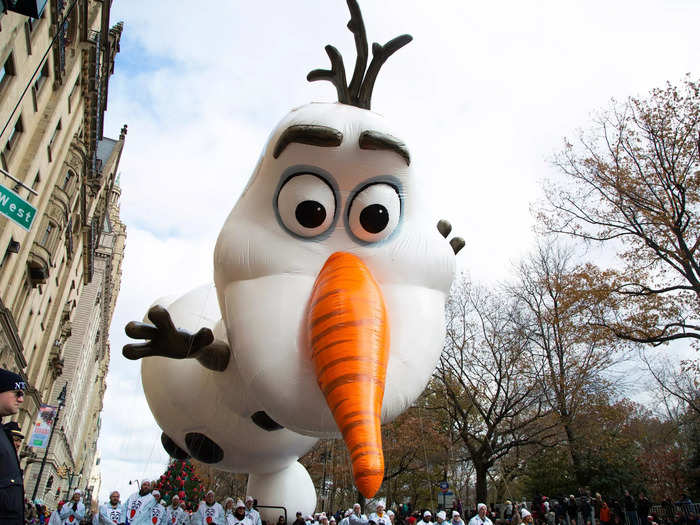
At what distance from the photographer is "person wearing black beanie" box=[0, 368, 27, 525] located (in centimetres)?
205

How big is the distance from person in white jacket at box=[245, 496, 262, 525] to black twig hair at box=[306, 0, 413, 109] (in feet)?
16.5

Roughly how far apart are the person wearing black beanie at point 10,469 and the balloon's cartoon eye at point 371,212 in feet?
7.69

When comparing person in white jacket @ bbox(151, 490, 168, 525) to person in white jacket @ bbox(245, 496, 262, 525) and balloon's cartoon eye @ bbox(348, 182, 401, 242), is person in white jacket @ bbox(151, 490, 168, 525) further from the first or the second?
balloon's cartoon eye @ bbox(348, 182, 401, 242)

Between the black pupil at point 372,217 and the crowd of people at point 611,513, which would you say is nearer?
the black pupil at point 372,217

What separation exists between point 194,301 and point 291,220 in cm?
235

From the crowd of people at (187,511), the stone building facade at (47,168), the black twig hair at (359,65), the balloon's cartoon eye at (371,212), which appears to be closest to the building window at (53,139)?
the stone building facade at (47,168)

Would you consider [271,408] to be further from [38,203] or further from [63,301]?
[63,301]

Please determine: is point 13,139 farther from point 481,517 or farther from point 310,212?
point 481,517

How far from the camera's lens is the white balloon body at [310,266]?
132 inches

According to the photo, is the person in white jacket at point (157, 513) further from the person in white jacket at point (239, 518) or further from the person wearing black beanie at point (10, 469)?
the person wearing black beanie at point (10, 469)

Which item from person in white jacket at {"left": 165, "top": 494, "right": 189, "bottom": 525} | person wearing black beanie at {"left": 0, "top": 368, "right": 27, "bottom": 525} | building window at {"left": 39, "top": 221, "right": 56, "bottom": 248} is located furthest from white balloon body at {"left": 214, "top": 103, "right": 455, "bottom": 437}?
building window at {"left": 39, "top": 221, "right": 56, "bottom": 248}

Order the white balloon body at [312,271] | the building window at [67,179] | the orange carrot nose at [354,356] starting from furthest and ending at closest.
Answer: the building window at [67,179] < the white balloon body at [312,271] < the orange carrot nose at [354,356]

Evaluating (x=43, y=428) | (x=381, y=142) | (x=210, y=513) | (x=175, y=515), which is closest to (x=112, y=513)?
(x=175, y=515)

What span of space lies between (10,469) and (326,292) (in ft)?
6.16
